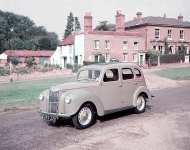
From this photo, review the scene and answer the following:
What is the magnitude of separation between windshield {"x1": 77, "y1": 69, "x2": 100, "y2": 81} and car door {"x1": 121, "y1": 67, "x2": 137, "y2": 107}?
1.20 meters

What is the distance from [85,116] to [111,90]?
1.54 metres

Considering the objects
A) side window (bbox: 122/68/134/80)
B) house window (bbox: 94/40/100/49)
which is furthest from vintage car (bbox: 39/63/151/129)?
house window (bbox: 94/40/100/49)

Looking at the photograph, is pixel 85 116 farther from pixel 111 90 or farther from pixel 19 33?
pixel 19 33

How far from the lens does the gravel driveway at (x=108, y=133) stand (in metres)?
8.91

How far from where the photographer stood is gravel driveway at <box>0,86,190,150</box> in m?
8.91

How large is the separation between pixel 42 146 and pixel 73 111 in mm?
1970

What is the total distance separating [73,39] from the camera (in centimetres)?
6069

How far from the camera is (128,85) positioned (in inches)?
506

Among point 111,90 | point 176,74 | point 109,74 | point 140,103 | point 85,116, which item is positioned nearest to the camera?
point 85,116

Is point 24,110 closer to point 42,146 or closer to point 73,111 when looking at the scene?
point 73,111

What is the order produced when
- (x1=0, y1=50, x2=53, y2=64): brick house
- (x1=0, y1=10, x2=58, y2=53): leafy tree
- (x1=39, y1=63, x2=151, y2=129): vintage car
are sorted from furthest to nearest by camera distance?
(x1=0, y1=10, x2=58, y2=53): leafy tree
(x1=0, y1=50, x2=53, y2=64): brick house
(x1=39, y1=63, x2=151, y2=129): vintage car

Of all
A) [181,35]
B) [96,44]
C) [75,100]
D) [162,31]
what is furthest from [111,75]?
[181,35]

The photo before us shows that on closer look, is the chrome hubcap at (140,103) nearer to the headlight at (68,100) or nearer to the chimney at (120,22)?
the headlight at (68,100)

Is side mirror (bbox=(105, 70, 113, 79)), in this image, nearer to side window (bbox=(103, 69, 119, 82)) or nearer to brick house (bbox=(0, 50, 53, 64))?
side window (bbox=(103, 69, 119, 82))
